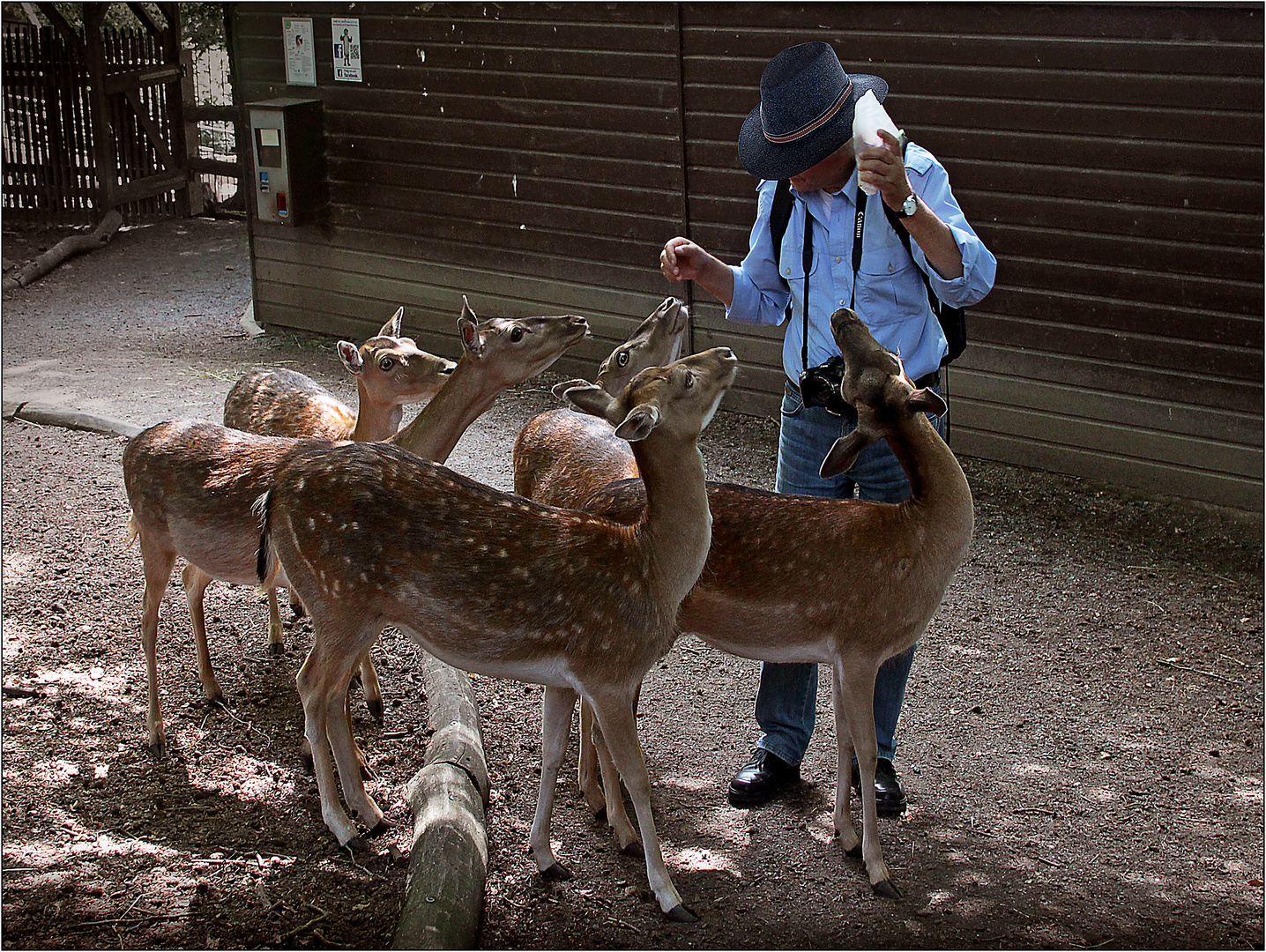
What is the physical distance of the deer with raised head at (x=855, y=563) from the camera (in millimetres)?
3572

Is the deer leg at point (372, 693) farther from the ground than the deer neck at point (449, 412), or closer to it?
closer to it

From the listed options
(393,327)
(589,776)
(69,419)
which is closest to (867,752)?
(589,776)

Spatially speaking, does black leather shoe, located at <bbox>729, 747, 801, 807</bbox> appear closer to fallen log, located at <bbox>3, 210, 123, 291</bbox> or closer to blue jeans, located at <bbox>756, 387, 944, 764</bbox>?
blue jeans, located at <bbox>756, 387, 944, 764</bbox>

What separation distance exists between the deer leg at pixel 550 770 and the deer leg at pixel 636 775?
28 centimetres

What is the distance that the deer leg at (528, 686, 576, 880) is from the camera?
3.70m

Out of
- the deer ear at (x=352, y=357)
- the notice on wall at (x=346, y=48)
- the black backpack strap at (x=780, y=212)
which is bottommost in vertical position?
the deer ear at (x=352, y=357)

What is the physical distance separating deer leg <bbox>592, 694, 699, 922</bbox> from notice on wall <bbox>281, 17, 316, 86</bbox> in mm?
7833

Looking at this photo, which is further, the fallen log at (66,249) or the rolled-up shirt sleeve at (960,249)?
the fallen log at (66,249)

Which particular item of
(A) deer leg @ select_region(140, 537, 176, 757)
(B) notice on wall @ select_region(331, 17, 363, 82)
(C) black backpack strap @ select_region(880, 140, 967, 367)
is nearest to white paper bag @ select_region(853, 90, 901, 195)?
(C) black backpack strap @ select_region(880, 140, 967, 367)

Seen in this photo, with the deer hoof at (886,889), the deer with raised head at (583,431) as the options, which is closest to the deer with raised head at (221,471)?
the deer with raised head at (583,431)

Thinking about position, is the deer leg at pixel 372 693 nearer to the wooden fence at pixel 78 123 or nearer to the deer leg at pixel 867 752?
the deer leg at pixel 867 752

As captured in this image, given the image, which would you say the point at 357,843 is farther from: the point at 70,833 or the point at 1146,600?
the point at 1146,600

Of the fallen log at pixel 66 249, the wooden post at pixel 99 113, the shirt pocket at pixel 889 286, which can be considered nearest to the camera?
the shirt pocket at pixel 889 286

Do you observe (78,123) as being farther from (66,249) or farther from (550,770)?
(550,770)
